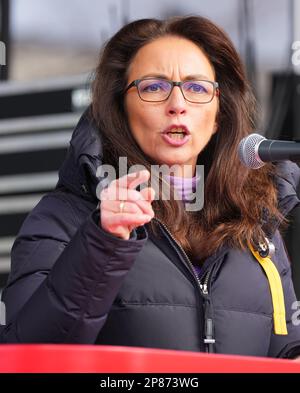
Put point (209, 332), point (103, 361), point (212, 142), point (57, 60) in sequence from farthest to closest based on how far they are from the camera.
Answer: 1. point (57, 60)
2. point (212, 142)
3. point (209, 332)
4. point (103, 361)

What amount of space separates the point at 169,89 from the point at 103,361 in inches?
38.8

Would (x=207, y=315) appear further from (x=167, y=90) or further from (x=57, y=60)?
(x=57, y=60)

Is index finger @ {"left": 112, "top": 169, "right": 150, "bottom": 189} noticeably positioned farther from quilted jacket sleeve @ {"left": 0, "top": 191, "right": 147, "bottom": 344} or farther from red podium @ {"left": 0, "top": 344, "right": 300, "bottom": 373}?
red podium @ {"left": 0, "top": 344, "right": 300, "bottom": 373}

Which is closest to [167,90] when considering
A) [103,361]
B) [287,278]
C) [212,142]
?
[212,142]

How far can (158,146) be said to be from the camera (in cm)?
195

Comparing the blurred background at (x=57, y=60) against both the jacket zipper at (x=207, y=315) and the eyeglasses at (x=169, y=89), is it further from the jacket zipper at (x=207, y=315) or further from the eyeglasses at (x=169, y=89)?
the jacket zipper at (x=207, y=315)

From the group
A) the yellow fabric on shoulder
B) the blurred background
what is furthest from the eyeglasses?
the blurred background

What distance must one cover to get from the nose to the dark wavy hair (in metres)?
0.12

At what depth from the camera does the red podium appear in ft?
3.52

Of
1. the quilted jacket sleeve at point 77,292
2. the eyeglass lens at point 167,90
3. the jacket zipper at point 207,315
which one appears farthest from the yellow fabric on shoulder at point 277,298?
the quilted jacket sleeve at point 77,292

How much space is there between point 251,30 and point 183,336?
304 cm

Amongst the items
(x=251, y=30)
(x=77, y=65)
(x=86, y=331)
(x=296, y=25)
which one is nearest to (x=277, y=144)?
(x=86, y=331)

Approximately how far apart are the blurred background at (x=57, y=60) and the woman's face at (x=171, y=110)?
93.5 inches

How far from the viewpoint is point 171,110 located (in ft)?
6.34
